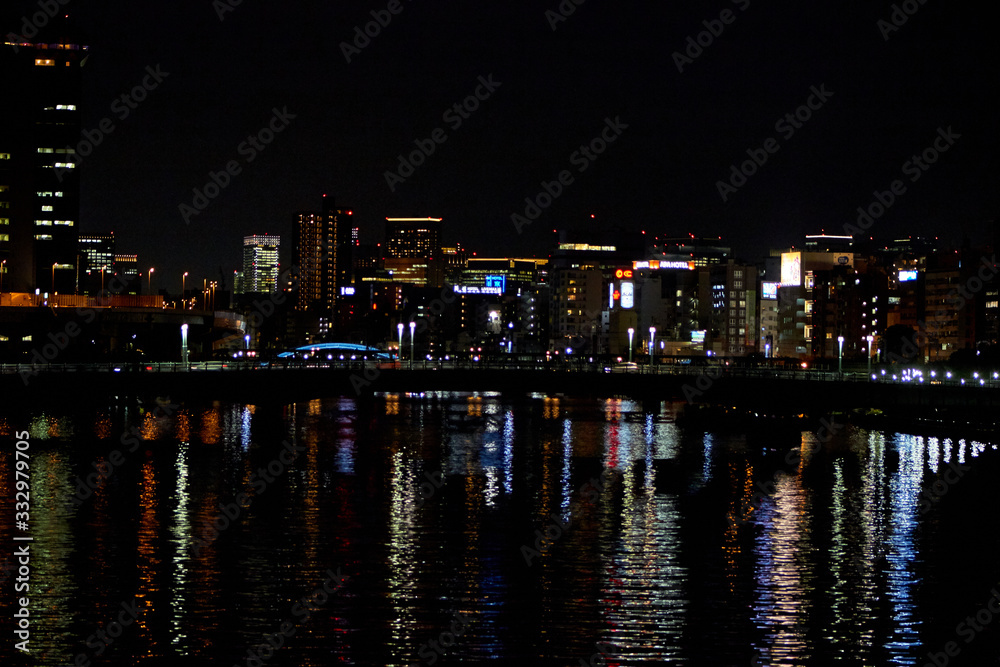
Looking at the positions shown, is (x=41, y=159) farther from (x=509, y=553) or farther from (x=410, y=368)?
(x=509, y=553)

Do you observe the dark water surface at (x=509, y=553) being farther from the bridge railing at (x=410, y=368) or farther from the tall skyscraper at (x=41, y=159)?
the tall skyscraper at (x=41, y=159)

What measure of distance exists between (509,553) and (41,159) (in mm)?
157856

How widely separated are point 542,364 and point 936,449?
4893 centimetres

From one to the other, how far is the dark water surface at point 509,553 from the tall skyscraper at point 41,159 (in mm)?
116939

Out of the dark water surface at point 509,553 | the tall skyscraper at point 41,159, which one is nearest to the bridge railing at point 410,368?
the dark water surface at point 509,553

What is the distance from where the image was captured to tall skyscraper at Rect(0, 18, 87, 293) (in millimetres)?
165500

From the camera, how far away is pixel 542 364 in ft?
346

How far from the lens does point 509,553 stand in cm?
Answer: 3278

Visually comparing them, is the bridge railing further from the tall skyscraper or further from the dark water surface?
the tall skyscraper

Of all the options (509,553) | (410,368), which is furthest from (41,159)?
(509,553)

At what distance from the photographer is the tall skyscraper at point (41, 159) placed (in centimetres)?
16550

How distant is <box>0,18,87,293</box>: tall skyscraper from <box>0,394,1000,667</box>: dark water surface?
11694 centimetres

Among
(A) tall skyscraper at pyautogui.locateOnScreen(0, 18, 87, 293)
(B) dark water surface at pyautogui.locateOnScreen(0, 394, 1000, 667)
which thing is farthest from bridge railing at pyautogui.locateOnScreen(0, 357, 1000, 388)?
(A) tall skyscraper at pyautogui.locateOnScreen(0, 18, 87, 293)

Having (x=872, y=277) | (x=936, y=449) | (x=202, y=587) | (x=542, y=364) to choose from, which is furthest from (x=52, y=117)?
(x=202, y=587)
